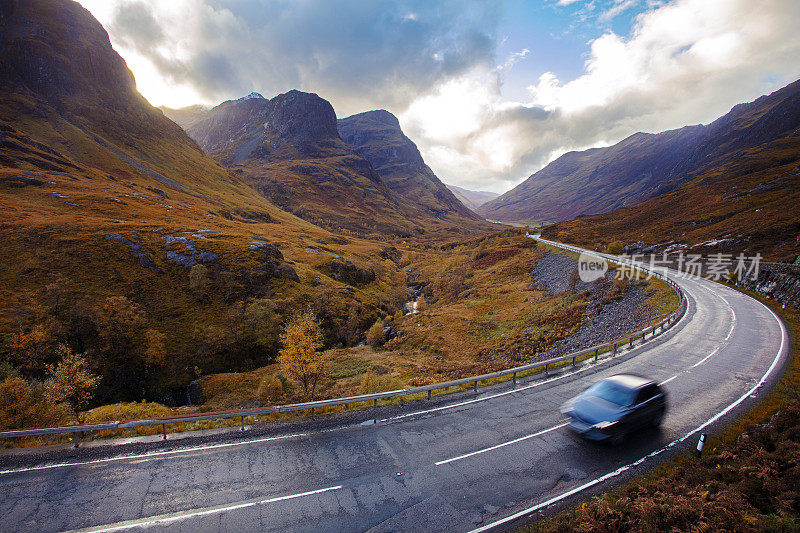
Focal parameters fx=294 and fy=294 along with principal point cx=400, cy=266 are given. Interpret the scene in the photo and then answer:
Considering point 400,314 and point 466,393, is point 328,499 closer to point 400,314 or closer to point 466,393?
point 466,393

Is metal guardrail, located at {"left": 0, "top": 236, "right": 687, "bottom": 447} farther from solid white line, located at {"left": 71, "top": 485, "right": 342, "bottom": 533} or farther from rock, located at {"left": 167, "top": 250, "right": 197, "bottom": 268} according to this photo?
rock, located at {"left": 167, "top": 250, "right": 197, "bottom": 268}

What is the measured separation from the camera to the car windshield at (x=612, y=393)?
40.7 feet

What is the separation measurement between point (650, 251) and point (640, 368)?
73.3 metres

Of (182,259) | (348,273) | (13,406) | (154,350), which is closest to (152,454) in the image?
(13,406)

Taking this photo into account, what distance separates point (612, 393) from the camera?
1288cm

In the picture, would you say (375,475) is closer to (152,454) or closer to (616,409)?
(152,454)

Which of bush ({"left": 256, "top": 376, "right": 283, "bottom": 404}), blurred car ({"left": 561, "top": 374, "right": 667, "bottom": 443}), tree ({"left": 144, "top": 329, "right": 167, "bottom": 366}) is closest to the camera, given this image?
blurred car ({"left": 561, "top": 374, "right": 667, "bottom": 443})

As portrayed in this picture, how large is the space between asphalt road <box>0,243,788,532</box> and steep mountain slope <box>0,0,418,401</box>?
105ft

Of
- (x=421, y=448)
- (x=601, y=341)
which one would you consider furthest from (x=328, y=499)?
(x=601, y=341)

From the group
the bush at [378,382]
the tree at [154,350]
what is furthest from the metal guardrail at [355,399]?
the tree at [154,350]

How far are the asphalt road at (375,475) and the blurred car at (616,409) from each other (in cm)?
59

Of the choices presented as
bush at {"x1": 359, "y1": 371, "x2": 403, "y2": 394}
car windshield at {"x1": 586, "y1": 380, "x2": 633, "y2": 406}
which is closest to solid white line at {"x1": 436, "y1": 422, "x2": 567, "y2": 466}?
car windshield at {"x1": 586, "y1": 380, "x2": 633, "y2": 406}

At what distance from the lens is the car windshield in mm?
12391

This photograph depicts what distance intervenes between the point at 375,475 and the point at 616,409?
10.1 metres
